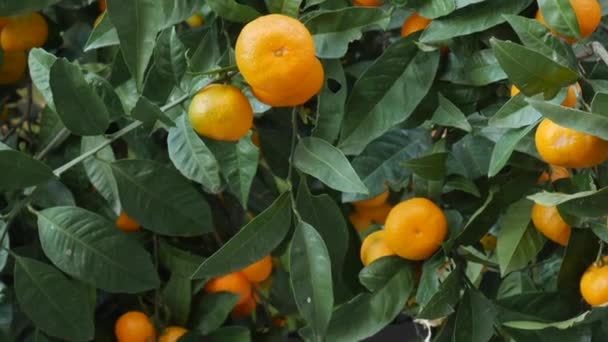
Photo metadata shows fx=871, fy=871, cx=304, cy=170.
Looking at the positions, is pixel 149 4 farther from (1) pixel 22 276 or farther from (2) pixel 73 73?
(1) pixel 22 276

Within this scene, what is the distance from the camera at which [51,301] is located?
0.81 metres

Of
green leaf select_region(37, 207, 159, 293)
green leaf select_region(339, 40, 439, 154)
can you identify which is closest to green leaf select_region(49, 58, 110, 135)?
green leaf select_region(37, 207, 159, 293)

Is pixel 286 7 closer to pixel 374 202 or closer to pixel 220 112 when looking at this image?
pixel 220 112

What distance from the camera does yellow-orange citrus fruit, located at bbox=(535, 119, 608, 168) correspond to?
59 cm

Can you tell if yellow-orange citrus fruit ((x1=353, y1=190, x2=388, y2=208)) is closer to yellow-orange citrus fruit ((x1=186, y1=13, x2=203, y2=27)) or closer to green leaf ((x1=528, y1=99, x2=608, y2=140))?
yellow-orange citrus fruit ((x1=186, y1=13, x2=203, y2=27))

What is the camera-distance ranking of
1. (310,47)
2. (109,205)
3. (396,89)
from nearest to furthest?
(310,47) → (396,89) → (109,205)

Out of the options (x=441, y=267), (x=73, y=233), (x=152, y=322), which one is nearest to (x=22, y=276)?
(x=73, y=233)

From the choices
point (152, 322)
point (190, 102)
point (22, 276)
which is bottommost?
point (152, 322)

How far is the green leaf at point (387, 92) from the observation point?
731mm

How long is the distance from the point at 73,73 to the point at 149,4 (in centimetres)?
9

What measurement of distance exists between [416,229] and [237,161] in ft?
0.54

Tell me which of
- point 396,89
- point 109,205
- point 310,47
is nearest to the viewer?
point 310,47

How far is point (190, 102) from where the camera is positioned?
0.72 meters

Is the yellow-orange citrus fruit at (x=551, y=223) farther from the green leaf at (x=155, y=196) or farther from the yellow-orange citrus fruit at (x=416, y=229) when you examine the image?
the green leaf at (x=155, y=196)
